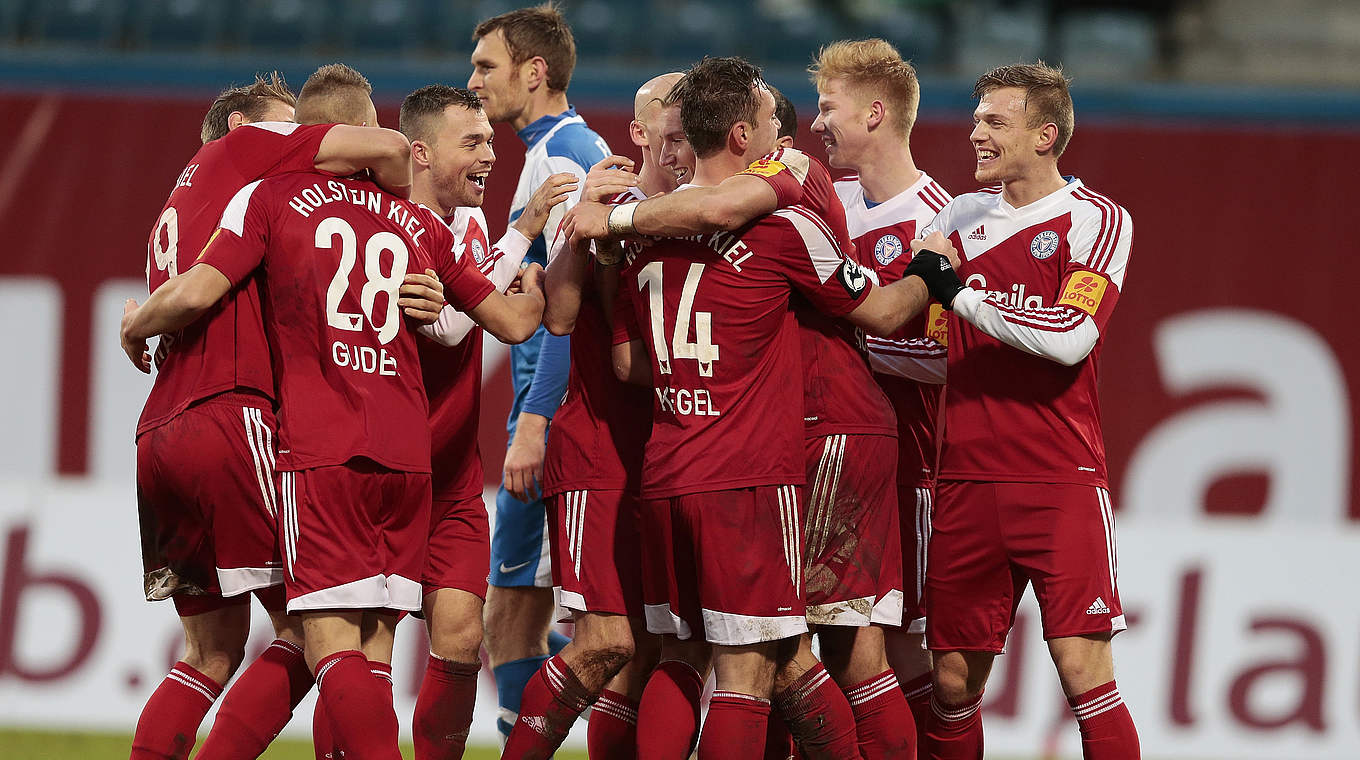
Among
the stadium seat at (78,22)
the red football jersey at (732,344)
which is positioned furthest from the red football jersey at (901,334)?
the stadium seat at (78,22)

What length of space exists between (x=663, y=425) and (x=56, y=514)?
4.66 metres

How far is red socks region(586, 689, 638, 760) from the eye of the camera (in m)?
4.68

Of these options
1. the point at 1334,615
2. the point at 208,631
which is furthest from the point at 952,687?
the point at 1334,615

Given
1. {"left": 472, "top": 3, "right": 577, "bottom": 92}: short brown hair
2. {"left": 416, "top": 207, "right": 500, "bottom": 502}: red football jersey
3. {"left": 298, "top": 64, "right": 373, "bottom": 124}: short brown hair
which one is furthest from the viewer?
{"left": 472, "top": 3, "right": 577, "bottom": 92}: short brown hair

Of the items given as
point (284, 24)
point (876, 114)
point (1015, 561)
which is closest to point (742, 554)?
point (1015, 561)

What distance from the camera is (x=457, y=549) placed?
4801mm

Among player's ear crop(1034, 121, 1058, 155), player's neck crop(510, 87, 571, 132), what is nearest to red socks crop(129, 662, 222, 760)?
player's neck crop(510, 87, 571, 132)

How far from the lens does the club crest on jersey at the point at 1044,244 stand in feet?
15.1

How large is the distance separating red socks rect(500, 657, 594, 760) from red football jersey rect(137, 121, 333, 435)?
1.21 metres

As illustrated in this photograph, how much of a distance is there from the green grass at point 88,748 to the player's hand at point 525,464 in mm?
2510

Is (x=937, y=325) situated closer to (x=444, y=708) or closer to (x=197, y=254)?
(x=444, y=708)

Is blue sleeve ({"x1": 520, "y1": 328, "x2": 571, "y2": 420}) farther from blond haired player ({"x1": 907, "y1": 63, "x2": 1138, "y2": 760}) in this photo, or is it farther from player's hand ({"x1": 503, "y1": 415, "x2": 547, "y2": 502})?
blond haired player ({"x1": 907, "y1": 63, "x2": 1138, "y2": 760})

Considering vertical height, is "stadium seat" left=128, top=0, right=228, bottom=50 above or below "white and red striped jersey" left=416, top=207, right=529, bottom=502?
above

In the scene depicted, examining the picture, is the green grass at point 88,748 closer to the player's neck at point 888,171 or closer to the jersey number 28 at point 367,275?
the jersey number 28 at point 367,275
